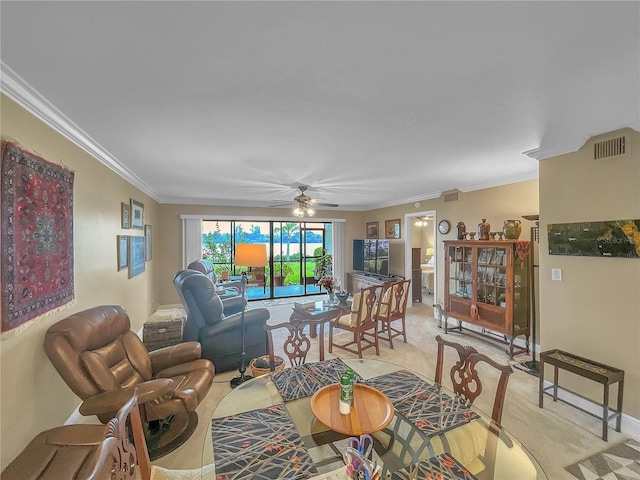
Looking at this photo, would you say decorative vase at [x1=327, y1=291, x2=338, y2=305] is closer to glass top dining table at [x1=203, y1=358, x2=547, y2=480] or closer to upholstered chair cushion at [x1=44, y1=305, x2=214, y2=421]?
upholstered chair cushion at [x1=44, y1=305, x2=214, y2=421]

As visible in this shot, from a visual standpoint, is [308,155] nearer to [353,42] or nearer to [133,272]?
[353,42]

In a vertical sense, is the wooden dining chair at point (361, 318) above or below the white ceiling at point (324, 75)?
below

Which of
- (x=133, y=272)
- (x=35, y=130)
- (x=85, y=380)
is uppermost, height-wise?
(x=35, y=130)

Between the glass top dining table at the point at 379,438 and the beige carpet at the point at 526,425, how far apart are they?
0.59 ft

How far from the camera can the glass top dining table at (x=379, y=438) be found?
123 cm

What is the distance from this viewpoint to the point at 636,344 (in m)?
2.20

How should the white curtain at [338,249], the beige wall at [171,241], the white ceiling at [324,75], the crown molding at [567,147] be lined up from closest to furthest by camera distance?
the white ceiling at [324,75] < the crown molding at [567,147] < the beige wall at [171,241] < the white curtain at [338,249]

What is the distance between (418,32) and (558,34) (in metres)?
0.60

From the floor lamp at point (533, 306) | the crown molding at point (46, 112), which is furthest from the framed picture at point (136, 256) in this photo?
the floor lamp at point (533, 306)

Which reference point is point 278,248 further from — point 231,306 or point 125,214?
point 125,214

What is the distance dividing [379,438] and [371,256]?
208 inches

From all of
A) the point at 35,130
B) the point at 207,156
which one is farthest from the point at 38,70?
the point at 207,156

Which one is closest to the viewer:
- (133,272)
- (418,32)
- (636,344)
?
(418,32)

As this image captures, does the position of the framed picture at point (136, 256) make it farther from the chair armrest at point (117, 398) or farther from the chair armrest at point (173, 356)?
the chair armrest at point (117, 398)
